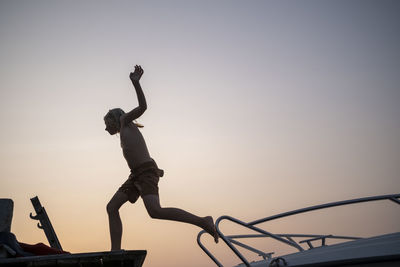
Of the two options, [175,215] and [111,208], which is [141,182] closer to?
[111,208]

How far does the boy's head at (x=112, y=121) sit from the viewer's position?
6.01 meters

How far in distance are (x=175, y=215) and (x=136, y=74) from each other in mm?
1739

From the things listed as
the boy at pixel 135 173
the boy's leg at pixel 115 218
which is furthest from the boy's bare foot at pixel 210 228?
the boy's leg at pixel 115 218

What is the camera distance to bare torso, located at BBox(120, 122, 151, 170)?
5770 mm

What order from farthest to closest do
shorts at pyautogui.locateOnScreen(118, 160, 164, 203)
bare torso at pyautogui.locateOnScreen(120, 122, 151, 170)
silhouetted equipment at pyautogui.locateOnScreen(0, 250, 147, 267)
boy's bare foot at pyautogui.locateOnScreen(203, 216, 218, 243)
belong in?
1. bare torso at pyautogui.locateOnScreen(120, 122, 151, 170)
2. shorts at pyautogui.locateOnScreen(118, 160, 164, 203)
3. boy's bare foot at pyautogui.locateOnScreen(203, 216, 218, 243)
4. silhouetted equipment at pyautogui.locateOnScreen(0, 250, 147, 267)

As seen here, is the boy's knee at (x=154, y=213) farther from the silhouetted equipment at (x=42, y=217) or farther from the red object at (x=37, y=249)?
the silhouetted equipment at (x=42, y=217)

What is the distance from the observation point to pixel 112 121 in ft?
19.7

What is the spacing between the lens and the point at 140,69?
5.54 meters

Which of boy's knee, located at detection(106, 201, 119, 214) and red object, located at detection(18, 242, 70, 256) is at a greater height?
boy's knee, located at detection(106, 201, 119, 214)

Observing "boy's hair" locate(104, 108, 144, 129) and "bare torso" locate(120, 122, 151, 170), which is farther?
"boy's hair" locate(104, 108, 144, 129)

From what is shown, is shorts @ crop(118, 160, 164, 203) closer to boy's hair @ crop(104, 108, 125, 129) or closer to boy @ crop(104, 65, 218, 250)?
boy @ crop(104, 65, 218, 250)

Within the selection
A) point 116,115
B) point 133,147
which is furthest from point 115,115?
point 133,147

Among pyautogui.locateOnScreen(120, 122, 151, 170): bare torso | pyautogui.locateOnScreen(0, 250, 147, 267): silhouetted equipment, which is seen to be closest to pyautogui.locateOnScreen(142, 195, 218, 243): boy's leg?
pyautogui.locateOnScreen(120, 122, 151, 170): bare torso

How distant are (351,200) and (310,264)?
0.79 m
